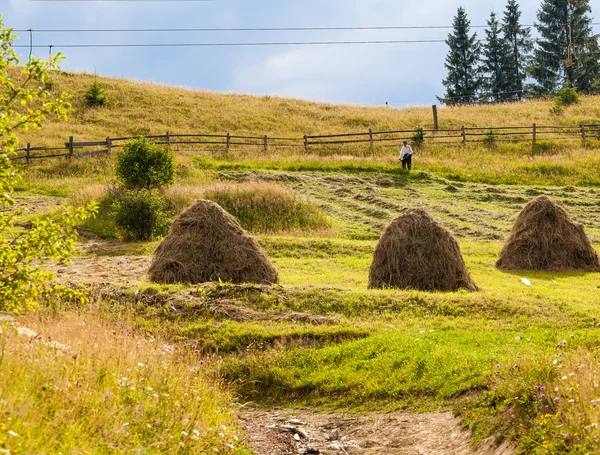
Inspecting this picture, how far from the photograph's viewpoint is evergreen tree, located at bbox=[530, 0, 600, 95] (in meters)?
77.8

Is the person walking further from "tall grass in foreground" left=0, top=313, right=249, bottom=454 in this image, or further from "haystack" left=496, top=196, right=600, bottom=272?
"tall grass in foreground" left=0, top=313, right=249, bottom=454

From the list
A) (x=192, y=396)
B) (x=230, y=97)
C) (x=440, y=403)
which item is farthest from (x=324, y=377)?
(x=230, y=97)

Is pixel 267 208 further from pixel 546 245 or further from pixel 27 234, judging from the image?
pixel 27 234

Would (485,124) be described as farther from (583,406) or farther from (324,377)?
(583,406)

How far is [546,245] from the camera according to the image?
22938 mm

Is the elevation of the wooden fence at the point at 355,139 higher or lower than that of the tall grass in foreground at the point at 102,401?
higher

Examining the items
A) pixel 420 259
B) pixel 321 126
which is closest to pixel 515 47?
pixel 321 126

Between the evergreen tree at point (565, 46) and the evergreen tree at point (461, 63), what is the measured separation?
6473 millimetres

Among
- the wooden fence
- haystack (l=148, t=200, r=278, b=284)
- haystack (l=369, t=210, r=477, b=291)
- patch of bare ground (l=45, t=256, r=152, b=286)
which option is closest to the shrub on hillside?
patch of bare ground (l=45, t=256, r=152, b=286)

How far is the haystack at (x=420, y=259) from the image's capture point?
18.2 m

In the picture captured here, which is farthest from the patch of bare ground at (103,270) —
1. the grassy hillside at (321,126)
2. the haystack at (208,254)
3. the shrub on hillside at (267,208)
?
the grassy hillside at (321,126)

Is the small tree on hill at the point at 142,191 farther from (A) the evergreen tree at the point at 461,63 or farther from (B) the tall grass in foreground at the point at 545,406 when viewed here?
(A) the evergreen tree at the point at 461,63

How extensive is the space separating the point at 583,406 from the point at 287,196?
24.6 meters

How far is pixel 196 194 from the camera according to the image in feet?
103
